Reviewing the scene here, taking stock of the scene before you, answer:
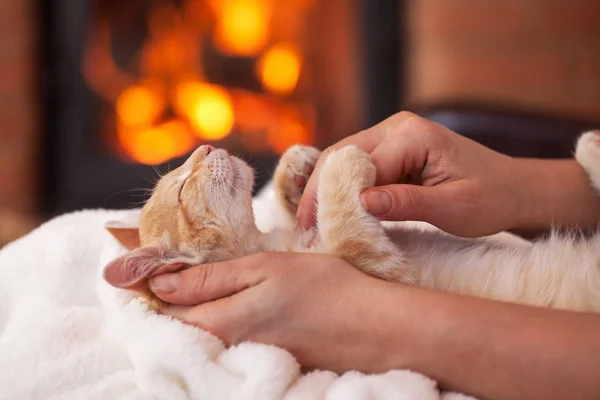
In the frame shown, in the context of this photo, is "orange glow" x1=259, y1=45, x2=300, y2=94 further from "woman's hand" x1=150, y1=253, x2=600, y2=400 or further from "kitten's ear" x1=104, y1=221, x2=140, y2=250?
"woman's hand" x1=150, y1=253, x2=600, y2=400

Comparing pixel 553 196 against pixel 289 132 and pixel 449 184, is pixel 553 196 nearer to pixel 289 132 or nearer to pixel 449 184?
pixel 449 184

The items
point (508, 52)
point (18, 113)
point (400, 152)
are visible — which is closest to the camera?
point (400, 152)

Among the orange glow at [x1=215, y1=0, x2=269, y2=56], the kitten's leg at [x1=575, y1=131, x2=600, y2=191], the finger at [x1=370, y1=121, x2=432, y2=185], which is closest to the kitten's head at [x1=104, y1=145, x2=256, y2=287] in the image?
the finger at [x1=370, y1=121, x2=432, y2=185]

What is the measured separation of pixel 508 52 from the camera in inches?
93.5

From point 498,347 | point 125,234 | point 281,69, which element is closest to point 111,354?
point 125,234

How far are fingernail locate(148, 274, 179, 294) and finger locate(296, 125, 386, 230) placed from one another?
0.77ft

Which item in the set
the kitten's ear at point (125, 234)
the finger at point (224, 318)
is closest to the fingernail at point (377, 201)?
the finger at point (224, 318)

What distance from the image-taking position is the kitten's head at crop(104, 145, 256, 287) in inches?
39.4

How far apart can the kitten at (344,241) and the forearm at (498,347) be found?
5.9 inches

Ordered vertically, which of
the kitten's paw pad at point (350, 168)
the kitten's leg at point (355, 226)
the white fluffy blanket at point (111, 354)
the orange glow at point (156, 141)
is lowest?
the orange glow at point (156, 141)

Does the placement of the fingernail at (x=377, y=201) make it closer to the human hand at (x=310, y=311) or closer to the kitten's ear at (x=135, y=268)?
the human hand at (x=310, y=311)

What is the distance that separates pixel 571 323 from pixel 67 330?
2.12ft

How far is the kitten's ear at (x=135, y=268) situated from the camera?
0.83 metres

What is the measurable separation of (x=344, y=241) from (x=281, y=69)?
1857 mm
